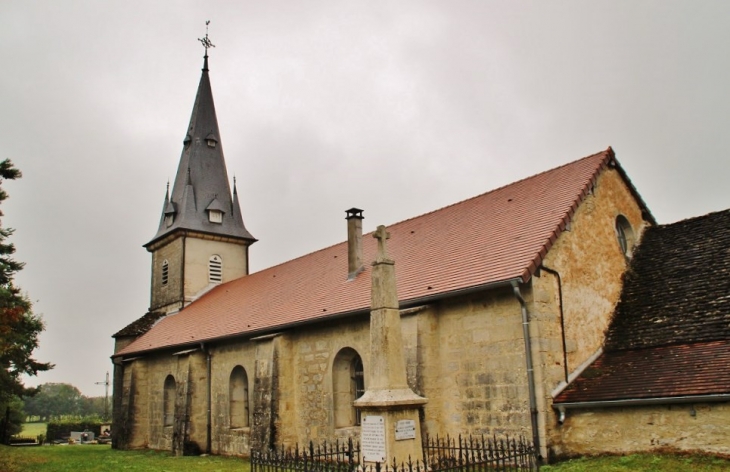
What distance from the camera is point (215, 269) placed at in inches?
1249

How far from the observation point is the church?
38.8ft

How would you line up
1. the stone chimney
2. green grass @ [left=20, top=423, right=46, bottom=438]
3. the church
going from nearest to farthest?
the church
the stone chimney
green grass @ [left=20, top=423, right=46, bottom=438]

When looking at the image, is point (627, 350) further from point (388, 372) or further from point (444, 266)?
point (388, 372)

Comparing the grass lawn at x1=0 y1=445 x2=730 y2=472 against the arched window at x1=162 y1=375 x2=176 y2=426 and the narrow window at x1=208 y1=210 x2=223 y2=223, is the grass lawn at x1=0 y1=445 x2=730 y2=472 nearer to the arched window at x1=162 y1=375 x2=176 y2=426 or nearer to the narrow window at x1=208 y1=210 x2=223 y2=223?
the arched window at x1=162 y1=375 x2=176 y2=426

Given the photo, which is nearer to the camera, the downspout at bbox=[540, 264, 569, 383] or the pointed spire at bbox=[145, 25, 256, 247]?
the downspout at bbox=[540, 264, 569, 383]

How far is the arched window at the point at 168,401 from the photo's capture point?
79.8 feet

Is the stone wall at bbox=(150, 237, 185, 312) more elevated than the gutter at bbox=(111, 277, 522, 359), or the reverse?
the stone wall at bbox=(150, 237, 185, 312)

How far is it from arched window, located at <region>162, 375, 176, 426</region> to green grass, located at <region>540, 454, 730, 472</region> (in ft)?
56.3

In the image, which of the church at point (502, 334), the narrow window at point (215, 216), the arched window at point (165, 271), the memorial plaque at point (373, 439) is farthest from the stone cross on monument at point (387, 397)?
the arched window at point (165, 271)

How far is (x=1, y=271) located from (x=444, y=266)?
57.1ft

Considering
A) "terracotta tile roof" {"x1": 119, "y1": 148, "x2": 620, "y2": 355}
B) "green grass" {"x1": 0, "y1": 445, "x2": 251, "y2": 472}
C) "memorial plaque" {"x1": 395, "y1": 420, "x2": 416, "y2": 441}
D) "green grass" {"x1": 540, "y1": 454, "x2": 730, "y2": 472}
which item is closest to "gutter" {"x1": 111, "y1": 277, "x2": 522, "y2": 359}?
"terracotta tile roof" {"x1": 119, "y1": 148, "x2": 620, "y2": 355}

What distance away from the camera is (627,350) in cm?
1327

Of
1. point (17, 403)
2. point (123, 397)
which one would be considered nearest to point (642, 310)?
point (123, 397)

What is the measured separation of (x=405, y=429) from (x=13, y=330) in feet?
56.0
